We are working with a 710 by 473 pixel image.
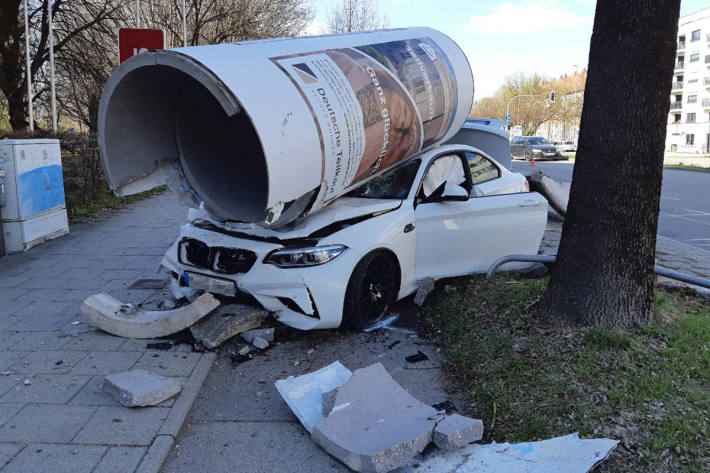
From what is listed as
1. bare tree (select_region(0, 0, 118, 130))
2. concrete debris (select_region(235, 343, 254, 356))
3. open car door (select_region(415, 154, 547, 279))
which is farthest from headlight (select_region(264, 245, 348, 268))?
bare tree (select_region(0, 0, 118, 130))

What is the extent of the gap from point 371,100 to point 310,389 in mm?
2491

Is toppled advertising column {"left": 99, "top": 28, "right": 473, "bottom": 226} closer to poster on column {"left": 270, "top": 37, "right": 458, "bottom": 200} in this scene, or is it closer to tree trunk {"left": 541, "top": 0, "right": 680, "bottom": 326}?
poster on column {"left": 270, "top": 37, "right": 458, "bottom": 200}

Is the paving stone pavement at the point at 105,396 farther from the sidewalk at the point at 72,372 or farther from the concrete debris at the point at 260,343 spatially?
the concrete debris at the point at 260,343

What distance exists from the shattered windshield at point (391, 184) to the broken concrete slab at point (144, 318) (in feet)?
5.97

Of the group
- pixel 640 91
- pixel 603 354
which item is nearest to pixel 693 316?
pixel 603 354

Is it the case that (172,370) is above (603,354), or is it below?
below

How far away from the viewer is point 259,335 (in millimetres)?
4941

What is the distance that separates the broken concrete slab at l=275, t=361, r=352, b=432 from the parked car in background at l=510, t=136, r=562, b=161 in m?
36.7

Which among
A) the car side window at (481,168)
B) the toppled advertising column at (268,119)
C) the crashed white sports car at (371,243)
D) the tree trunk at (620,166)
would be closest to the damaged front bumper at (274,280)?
the crashed white sports car at (371,243)

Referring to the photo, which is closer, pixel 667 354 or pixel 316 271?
pixel 667 354

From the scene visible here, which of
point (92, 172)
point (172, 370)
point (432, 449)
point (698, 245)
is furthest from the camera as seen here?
point (92, 172)

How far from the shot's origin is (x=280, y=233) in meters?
4.99

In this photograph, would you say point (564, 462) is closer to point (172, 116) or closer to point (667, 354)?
point (667, 354)

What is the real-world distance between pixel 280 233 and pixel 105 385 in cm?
178
